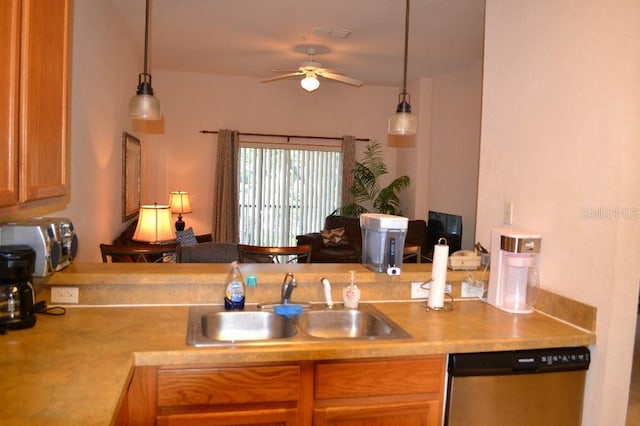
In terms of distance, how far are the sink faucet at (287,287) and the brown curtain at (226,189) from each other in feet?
14.9

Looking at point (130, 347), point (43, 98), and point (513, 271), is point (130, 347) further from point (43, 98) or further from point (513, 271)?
point (513, 271)

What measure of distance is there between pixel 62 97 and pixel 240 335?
1185 millimetres

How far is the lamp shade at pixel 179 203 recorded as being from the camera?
6.03 m

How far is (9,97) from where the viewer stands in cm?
140

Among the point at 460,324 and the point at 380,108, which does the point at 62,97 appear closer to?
the point at 460,324

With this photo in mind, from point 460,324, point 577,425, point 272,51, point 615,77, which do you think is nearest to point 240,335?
point 460,324

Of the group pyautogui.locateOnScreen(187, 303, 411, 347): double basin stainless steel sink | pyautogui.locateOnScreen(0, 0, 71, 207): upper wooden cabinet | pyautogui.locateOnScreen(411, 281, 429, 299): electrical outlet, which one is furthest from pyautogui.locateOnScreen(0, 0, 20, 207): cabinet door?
pyautogui.locateOnScreen(411, 281, 429, 299): electrical outlet

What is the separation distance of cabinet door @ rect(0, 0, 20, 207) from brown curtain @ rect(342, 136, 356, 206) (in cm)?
561

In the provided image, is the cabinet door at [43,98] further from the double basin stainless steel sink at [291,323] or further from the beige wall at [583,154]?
→ the beige wall at [583,154]

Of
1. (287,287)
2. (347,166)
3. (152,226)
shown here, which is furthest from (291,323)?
(347,166)

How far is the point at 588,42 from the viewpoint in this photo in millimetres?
1886

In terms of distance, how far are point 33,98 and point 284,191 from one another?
5335 mm

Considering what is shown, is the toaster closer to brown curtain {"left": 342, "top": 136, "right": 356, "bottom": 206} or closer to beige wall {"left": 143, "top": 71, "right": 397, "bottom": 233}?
beige wall {"left": 143, "top": 71, "right": 397, "bottom": 233}

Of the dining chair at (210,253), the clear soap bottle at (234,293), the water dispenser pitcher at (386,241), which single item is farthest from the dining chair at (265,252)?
the clear soap bottle at (234,293)
